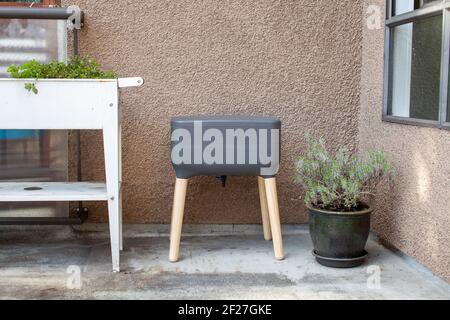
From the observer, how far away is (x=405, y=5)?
10.8 ft

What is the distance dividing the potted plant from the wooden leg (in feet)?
3.39

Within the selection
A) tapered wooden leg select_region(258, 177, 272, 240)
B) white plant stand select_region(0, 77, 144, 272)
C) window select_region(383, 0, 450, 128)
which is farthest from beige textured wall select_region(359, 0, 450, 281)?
white plant stand select_region(0, 77, 144, 272)

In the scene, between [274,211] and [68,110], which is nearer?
[68,110]

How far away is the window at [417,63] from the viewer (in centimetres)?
281

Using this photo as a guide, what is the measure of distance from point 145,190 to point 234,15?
4.22ft

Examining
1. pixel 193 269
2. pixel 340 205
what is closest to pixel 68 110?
pixel 193 269

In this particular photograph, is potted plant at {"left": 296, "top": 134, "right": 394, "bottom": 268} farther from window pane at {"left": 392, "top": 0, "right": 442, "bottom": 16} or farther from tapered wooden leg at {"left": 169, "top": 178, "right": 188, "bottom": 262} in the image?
window pane at {"left": 392, "top": 0, "right": 442, "bottom": 16}

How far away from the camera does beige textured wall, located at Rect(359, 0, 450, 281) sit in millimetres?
2812

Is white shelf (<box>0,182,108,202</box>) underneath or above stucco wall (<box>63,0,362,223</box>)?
underneath

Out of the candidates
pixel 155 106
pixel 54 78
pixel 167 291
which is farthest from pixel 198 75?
pixel 167 291

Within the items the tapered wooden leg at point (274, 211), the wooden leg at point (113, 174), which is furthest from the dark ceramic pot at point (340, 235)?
the wooden leg at point (113, 174)

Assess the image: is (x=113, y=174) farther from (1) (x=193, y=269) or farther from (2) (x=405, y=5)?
(2) (x=405, y=5)

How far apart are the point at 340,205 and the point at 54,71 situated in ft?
5.49

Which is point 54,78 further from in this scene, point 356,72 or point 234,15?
point 356,72
